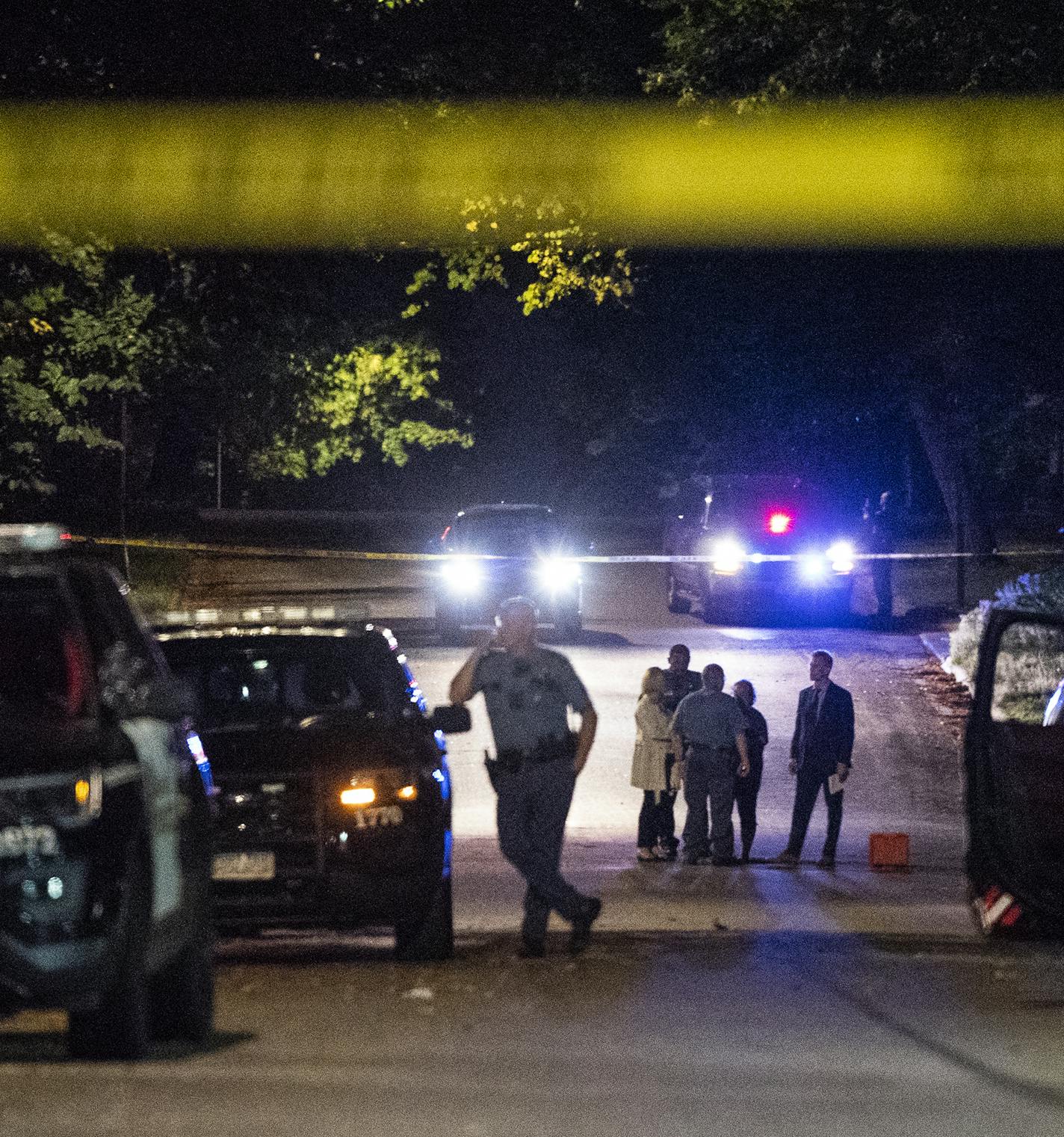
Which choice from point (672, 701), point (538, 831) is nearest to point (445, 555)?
point (672, 701)

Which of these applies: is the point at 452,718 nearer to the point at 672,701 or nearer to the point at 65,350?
the point at 672,701

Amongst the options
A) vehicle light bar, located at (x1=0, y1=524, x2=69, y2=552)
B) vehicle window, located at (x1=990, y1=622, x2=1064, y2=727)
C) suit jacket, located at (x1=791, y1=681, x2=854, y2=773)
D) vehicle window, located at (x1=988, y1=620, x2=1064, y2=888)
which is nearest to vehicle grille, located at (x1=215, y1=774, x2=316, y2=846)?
vehicle window, located at (x1=988, y1=620, x2=1064, y2=888)

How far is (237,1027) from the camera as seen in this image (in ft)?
27.9

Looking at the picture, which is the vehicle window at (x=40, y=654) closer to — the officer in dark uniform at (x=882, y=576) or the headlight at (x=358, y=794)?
the headlight at (x=358, y=794)

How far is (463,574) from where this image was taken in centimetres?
2975

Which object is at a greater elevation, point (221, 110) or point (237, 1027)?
point (221, 110)

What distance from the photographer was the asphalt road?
6.75 meters

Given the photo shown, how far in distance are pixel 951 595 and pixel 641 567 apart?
27.2 feet

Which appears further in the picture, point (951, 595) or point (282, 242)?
point (951, 595)

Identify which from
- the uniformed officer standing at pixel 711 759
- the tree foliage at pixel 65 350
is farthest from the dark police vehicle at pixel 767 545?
the uniformed officer standing at pixel 711 759

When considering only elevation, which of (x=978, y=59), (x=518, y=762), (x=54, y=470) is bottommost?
(x=518, y=762)

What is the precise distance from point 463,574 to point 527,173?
730 cm

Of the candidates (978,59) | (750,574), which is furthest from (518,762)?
(750,574)

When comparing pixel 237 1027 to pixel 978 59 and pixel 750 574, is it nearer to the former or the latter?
pixel 978 59
